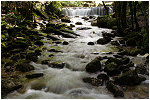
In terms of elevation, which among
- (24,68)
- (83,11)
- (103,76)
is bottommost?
(103,76)

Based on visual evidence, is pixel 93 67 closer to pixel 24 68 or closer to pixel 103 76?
pixel 103 76

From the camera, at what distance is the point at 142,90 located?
3938 mm

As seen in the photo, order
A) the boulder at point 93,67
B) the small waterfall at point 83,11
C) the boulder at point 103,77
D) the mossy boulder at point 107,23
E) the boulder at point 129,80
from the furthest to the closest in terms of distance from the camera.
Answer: the small waterfall at point 83,11, the mossy boulder at point 107,23, the boulder at point 93,67, the boulder at point 103,77, the boulder at point 129,80

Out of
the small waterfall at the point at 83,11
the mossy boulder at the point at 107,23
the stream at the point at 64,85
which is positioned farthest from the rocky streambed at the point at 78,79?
the small waterfall at the point at 83,11

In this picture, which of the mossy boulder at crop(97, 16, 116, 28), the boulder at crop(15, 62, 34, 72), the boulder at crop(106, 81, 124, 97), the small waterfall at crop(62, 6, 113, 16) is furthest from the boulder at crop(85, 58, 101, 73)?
the small waterfall at crop(62, 6, 113, 16)

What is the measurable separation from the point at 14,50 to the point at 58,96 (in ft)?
14.5

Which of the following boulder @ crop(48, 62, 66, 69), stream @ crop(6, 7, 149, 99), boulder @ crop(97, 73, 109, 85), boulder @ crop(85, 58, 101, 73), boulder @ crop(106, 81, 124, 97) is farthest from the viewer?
boulder @ crop(48, 62, 66, 69)

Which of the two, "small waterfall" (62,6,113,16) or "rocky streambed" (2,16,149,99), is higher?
"small waterfall" (62,6,113,16)

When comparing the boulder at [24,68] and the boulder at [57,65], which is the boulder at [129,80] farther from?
the boulder at [24,68]

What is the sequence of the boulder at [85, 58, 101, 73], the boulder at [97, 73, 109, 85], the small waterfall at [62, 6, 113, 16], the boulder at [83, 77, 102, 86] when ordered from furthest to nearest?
the small waterfall at [62, 6, 113, 16] < the boulder at [85, 58, 101, 73] < the boulder at [97, 73, 109, 85] < the boulder at [83, 77, 102, 86]

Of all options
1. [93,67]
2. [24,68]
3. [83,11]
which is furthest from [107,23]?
[83,11]

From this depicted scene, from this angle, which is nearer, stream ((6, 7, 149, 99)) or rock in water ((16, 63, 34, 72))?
stream ((6, 7, 149, 99))

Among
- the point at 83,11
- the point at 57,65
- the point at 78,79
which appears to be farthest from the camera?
the point at 83,11

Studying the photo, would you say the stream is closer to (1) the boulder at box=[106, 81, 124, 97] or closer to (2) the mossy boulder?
(1) the boulder at box=[106, 81, 124, 97]
